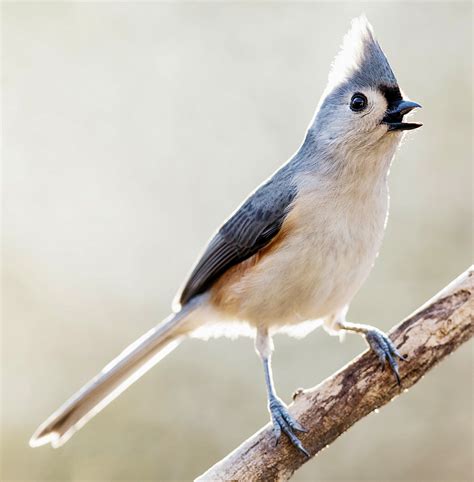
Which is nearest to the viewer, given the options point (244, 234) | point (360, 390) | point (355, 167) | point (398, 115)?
point (360, 390)

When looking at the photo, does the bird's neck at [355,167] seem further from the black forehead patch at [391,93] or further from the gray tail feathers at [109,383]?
the gray tail feathers at [109,383]

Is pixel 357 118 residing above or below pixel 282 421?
above

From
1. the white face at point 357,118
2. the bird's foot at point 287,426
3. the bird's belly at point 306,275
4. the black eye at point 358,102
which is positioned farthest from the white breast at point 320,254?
the bird's foot at point 287,426

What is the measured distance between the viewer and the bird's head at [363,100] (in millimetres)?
2582

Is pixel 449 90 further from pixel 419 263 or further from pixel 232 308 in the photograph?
pixel 232 308

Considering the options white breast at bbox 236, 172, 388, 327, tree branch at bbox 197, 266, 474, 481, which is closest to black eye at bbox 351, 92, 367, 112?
white breast at bbox 236, 172, 388, 327

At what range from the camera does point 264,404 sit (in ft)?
15.7

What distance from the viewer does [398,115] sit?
8.40 ft

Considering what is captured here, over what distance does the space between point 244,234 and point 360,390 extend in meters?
0.79

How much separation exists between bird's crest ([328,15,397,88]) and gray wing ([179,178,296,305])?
1.55ft

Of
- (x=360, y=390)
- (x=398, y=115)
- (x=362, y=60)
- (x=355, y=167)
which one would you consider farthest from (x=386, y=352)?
(x=362, y=60)

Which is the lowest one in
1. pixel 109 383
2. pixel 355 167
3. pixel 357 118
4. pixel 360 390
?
pixel 360 390

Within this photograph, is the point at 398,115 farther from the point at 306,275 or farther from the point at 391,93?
the point at 306,275

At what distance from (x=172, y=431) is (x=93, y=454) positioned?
518 mm
